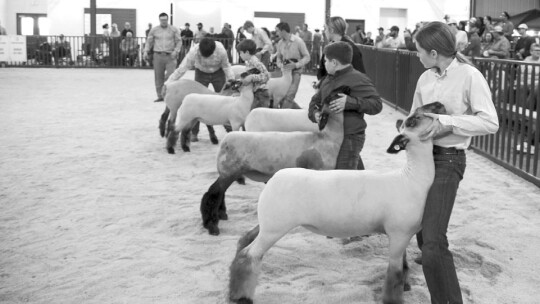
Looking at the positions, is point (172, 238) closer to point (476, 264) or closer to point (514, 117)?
point (476, 264)

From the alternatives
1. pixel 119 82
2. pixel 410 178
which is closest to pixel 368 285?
pixel 410 178

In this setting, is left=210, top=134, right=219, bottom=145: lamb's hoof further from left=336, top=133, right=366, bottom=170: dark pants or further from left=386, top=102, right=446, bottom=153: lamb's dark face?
left=386, top=102, right=446, bottom=153: lamb's dark face

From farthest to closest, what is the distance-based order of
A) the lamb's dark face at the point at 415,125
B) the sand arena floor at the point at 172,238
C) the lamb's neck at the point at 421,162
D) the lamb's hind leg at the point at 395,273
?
the sand arena floor at the point at 172,238 < the lamb's hind leg at the point at 395,273 < the lamb's neck at the point at 421,162 < the lamb's dark face at the point at 415,125

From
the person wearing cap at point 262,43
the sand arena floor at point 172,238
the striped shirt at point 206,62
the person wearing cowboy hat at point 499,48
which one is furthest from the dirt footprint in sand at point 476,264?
the person wearing cowboy hat at point 499,48

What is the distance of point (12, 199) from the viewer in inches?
268

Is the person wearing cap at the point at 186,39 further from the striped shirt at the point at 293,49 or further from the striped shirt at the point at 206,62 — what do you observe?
the striped shirt at the point at 206,62

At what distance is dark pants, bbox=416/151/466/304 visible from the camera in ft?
11.8

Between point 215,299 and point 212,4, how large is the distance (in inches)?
1143

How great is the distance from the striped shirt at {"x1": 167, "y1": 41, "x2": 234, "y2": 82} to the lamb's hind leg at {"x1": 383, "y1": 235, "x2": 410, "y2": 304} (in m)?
6.57

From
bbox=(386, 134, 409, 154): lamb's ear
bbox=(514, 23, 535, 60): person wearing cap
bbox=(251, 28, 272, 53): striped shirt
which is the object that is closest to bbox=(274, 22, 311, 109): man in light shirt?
Result: bbox=(251, 28, 272, 53): striped shirt

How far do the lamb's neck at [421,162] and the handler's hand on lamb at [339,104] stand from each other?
112 cm

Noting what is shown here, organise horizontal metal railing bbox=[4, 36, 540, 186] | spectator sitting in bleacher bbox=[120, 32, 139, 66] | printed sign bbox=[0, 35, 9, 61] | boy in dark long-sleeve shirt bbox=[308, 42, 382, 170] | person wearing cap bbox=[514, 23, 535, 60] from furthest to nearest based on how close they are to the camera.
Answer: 1. spectator sitting in bleacher bbox=[120, 32, 139, 66]
2. printed sign bbox=[0, 35, 9, 61]
3. person wearing cap bbox=[514, 23, 535, 60]
4. horizontal metal railing bbox=[4, 36, 540, 186]
5. boy in dark long-sleeve shirt bbox=[308, 42, 382, 170]

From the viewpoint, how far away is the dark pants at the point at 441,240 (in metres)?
3.60

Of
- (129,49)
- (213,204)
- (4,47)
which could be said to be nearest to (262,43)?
(213,204)
